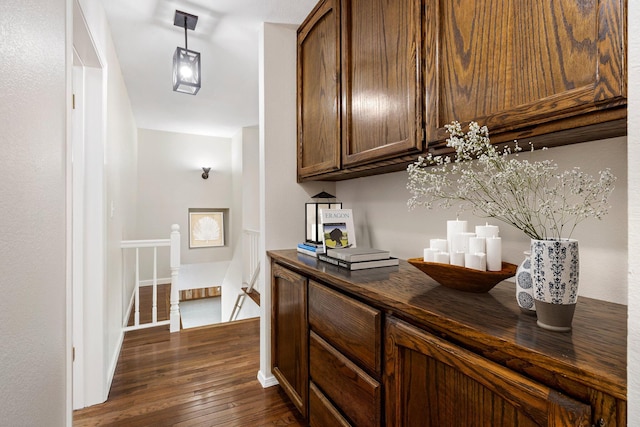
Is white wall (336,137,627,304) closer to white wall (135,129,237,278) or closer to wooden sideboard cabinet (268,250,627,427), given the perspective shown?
wooden sideboard cabinet (268,250,627,427)

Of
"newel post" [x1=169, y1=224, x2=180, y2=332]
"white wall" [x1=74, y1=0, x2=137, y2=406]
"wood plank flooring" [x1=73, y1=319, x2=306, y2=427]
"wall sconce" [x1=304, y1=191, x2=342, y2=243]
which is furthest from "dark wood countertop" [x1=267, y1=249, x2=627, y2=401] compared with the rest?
"newel post" [x1=169, y1=224, x2=180, y2=332]

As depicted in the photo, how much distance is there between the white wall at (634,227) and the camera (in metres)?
0.45

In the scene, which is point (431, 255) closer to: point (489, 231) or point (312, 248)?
point (489, 231)

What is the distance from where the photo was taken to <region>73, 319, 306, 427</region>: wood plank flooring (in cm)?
178

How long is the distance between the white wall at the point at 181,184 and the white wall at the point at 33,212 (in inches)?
173

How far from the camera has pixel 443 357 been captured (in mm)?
785

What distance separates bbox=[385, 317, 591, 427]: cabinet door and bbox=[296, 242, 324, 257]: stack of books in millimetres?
796

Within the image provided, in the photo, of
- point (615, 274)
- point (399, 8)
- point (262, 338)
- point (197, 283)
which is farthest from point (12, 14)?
point (197, 283)

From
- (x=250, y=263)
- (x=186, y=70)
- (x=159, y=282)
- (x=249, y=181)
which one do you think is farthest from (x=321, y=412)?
(x=159, y=282)

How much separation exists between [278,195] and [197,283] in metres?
4.43

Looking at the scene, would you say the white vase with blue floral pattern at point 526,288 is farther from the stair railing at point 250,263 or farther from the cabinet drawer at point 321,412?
the stair railing at point 250,263

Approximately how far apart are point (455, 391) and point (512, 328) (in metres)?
0.21

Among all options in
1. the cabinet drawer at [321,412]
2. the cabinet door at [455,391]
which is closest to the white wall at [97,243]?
the cabinet drawer at [321,412]

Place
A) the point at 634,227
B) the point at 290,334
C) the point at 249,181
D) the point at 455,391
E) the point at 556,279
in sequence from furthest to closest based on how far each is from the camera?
the point at 249,181 → the point at 290,334 → the point at 455,391 → the point at 556,279 → the point at 634,227
